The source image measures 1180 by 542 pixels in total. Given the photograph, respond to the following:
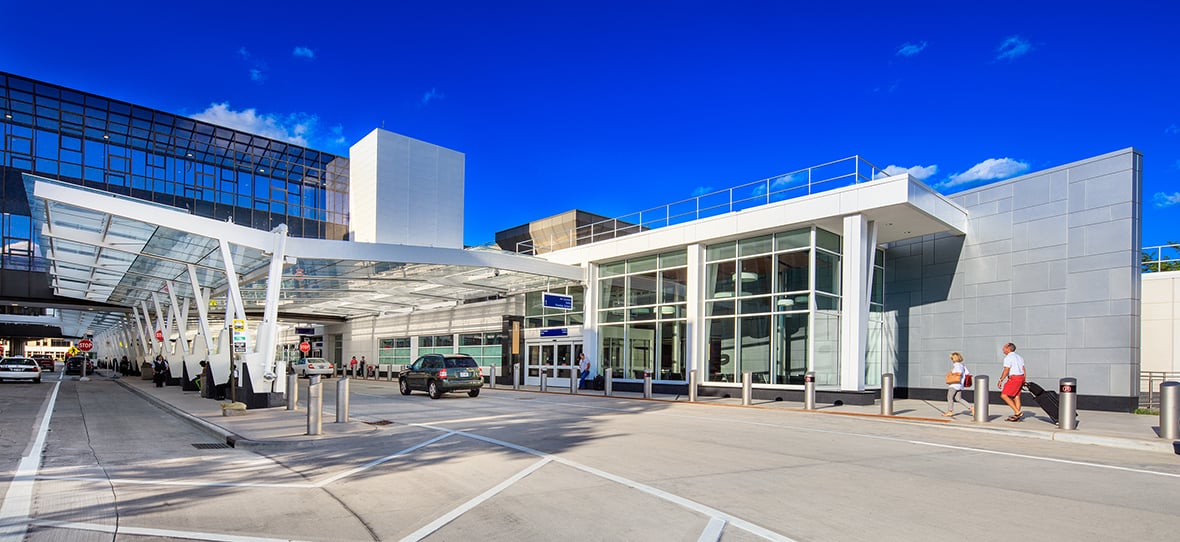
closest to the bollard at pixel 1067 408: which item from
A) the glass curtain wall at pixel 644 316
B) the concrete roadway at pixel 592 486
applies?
the concrete roadway at pixel 592 486

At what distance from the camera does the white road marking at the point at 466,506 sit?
5.53 meters

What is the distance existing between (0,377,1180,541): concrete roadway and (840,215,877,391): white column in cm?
664

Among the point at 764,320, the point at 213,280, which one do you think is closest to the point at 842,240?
the point at 764,320

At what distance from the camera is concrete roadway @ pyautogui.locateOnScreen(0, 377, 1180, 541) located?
18.7 ft

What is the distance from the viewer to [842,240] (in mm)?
22281

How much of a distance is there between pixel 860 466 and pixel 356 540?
21.1ft

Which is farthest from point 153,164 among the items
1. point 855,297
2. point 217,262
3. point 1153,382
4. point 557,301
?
point 1153,382

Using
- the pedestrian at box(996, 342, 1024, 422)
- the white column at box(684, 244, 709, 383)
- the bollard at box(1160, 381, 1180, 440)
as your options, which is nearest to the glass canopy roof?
the white column at box(684, 244, 709, 383)

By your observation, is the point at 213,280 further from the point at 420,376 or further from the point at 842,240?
the point at 842,240

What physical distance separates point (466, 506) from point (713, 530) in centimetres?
241

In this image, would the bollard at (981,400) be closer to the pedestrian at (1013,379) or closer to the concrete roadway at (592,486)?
the pedestrian at (1013,379)

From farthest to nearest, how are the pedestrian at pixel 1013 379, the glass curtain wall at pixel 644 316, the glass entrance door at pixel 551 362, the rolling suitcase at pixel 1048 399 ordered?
1. the glass entrance door at pixel 551 362
2. the glass curtain wall at pixel 644 316
3. the pedestrian at pixel 1013 379
4. the rolling suitcase at pixel 1048 399

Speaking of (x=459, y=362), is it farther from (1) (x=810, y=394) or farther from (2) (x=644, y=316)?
(1) (x=810, y=394)

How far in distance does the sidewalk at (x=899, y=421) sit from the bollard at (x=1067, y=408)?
7.6 inches
